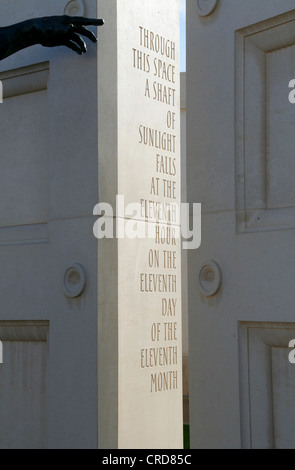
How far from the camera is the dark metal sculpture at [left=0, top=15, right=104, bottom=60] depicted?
17.6 ft

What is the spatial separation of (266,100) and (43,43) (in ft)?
5.54

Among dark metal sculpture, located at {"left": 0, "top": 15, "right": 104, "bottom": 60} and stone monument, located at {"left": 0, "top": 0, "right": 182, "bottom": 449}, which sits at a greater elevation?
dark metal sculpture, located at {"left": 0, "top": 15, "right": 104, "bottom": 60}

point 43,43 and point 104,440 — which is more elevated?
point 43,43

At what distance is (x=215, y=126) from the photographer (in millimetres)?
5910

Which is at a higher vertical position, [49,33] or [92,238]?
[49,33]

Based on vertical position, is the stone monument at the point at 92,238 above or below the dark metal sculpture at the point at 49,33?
below

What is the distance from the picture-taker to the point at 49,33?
17.7 ft

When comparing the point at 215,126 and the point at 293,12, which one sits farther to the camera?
the point at 215,126

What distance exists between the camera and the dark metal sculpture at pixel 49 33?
17.6 ft
